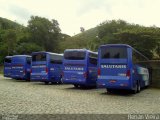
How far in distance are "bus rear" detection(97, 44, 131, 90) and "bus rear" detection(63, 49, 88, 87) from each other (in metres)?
3.52

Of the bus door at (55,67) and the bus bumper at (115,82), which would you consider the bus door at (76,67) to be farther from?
the bus door at (55,67)

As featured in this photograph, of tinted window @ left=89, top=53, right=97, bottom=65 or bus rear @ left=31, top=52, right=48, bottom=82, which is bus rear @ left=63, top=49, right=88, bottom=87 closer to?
tinted window @ left=89, top=53, right=97, bottom=65

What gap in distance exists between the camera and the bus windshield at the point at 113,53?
1817cm

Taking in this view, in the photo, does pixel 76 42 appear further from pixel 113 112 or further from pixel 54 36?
pixel 113 112

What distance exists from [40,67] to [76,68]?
4.99 m

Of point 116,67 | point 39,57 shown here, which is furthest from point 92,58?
point 39,57

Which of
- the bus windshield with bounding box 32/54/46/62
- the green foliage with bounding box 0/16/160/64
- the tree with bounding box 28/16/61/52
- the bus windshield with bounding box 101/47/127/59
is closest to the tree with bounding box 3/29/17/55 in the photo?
the green foliage with bounding box 0/16/160/64

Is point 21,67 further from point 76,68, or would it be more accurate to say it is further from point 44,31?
point 44,31

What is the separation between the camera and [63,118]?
9258 mm

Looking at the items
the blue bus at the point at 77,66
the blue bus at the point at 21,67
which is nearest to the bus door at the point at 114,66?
the blue bus at the point at 77,66

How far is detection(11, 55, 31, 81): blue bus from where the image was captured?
30219 millimetres

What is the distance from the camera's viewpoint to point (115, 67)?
59.8 ft

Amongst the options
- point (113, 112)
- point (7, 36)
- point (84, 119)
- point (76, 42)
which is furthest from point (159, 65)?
point (76, 42)

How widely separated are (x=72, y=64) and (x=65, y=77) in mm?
1089
